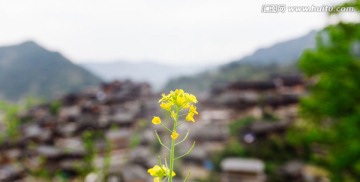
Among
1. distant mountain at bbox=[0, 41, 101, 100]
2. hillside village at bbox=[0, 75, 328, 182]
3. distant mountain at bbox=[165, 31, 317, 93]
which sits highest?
distant mountain at bbox=[0, 41, 101, 100]

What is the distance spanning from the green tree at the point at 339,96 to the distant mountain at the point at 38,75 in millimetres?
65812

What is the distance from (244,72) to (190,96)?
59.7m

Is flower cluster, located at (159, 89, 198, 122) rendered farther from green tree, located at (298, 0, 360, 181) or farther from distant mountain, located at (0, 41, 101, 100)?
distant mountain, located at (0, 41, 101, 100)

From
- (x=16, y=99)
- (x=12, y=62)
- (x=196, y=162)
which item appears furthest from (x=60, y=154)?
(x=12, y=62)

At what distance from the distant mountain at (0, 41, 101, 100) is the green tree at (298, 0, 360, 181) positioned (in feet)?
216

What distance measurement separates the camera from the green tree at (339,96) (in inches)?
280

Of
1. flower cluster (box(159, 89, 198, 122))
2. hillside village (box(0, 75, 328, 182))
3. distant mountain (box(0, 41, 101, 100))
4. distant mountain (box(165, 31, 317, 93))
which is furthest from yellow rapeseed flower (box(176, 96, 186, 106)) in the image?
distant mountain (box(0, 41, 101, 100))

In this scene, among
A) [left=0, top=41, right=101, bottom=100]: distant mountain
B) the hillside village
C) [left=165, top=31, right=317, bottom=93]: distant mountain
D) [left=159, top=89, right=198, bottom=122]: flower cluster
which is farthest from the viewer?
[left=0, top=41, right=101, bottom=100]: distant mountain

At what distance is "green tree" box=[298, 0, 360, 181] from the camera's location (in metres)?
7.11

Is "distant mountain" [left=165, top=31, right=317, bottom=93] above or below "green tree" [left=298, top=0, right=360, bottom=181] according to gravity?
above

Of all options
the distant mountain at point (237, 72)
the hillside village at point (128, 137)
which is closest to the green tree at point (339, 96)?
the hillside village at point (128, 137)

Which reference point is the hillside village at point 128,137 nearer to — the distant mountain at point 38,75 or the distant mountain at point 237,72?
the distant mountain at point 237,72

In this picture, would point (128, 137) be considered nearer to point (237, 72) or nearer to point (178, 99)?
point (178, 99)

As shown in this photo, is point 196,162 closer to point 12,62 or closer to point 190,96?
point 190,96
